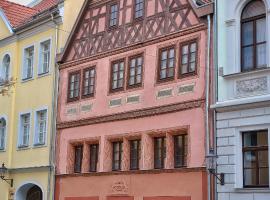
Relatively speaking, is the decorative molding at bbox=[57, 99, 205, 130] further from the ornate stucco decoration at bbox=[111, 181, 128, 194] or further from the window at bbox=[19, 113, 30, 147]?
the window at bbox=[19, 113, 30, 147]

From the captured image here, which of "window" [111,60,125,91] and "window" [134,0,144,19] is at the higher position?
"window" [134,0,144,19]

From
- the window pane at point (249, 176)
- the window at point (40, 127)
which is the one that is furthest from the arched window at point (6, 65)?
the window pane at point (249, 176)

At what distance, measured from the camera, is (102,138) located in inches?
900

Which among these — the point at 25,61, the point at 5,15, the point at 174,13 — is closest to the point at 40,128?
the point at 25,61

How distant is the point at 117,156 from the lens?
2238cm

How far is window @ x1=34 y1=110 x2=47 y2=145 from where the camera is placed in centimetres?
2644

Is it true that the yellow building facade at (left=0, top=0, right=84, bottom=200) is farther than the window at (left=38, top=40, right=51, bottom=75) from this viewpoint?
No

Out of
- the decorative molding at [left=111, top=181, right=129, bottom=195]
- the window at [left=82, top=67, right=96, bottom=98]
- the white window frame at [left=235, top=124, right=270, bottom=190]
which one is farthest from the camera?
A: the window at [left=82, top=67, right=96, bottom=98]

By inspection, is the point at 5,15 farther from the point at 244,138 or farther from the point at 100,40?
the point at 244,138

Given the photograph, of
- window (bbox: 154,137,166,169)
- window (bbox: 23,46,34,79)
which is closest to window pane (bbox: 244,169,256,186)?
window (bbox: 154,137,166,169)

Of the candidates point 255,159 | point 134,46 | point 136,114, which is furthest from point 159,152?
point 255,159

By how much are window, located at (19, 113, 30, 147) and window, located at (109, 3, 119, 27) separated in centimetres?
685

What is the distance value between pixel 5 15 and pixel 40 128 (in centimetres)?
714

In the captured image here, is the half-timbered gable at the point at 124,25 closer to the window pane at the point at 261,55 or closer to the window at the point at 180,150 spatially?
the window pane at the point at 261,55
